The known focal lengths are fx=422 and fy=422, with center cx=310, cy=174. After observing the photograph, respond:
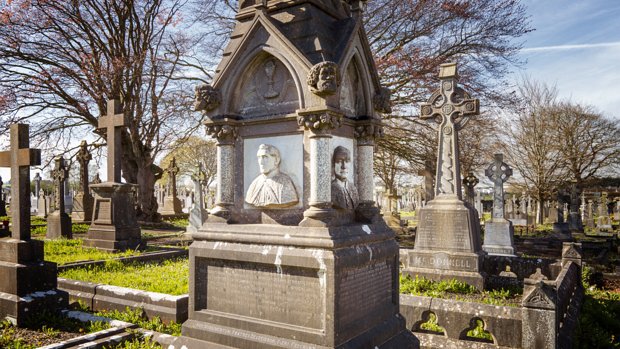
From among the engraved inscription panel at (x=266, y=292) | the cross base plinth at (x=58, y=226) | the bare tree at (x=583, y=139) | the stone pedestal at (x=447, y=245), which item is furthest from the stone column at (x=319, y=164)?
the bare tree at (x=583, y=139)

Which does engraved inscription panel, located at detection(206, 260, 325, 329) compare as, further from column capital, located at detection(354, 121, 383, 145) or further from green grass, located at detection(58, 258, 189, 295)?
green grass, located at detection(58, 258, 189, 295)

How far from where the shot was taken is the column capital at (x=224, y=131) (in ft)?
13.5

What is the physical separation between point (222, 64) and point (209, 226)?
5.28ft

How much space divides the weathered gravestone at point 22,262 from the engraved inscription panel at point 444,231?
6.29 m

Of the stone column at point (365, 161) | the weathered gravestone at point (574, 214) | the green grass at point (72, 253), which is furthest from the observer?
the weathered gravestone at point (574, 214)

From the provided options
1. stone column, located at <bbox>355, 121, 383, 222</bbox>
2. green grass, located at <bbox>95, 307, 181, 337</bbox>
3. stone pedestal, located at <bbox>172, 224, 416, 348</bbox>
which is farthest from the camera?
green grass, located at <bbox>95, 307, 181, 337</bbox>

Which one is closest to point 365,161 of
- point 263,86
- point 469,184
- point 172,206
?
point 263,86

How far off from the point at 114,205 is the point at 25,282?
6.28m

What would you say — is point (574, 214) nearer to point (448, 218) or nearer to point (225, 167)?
point (448, 218)

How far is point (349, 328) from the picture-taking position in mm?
3578

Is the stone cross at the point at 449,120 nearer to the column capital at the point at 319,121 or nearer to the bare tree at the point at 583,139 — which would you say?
the column capital at the point at 319,121

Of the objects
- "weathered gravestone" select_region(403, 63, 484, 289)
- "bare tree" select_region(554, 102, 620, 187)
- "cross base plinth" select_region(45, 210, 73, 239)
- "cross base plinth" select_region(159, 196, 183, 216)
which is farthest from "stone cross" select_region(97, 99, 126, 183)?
"bare tree" select_region(554, 102, 620, 187)

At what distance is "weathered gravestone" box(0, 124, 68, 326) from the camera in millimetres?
5633

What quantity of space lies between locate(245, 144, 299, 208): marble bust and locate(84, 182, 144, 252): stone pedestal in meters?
9.12
